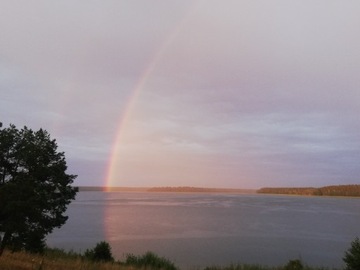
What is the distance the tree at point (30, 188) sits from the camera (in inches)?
640

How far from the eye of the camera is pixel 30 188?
16453mm

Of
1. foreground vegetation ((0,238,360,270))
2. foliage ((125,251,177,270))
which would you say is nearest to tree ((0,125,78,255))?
foreground vegetation ((0,238,360,270))

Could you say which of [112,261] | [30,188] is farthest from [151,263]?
[30,188]

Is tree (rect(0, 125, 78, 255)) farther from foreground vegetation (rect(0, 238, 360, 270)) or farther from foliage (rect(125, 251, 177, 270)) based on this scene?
foliage (rect(125, 251, 177, 270))

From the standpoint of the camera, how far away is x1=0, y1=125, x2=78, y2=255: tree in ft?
53.3

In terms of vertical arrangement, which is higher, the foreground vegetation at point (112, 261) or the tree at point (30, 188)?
the tree at point (30, 188)

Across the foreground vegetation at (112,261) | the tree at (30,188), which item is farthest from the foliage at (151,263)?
the tree at (30,188)

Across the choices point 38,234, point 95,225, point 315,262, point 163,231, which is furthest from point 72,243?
point 38,234

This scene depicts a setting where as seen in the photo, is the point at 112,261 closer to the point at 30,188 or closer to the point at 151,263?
the point at 151,263

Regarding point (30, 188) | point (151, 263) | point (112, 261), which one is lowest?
point (151, 263)

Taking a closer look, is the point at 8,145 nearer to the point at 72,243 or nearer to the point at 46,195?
the point at 46,195

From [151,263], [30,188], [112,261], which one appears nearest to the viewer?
[30,188]

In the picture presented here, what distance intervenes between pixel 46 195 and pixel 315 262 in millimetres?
36317

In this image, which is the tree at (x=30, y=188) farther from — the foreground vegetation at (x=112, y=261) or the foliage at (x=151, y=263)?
the foliage at (x=151, y=263)
